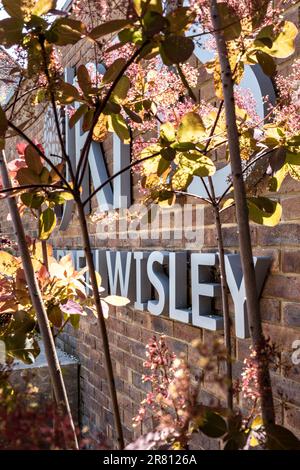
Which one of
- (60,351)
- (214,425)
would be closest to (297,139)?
(214,425)

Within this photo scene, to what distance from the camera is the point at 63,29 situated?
2.30ft

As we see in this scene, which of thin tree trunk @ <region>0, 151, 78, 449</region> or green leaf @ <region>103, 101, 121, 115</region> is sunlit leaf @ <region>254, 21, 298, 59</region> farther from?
thin tree trunk @ <region>0, 151, 78, 449</region>

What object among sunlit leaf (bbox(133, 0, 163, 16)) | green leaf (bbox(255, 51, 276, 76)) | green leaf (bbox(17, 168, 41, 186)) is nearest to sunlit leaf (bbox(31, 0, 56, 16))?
sunlit leaf (bbox(133, 0, 163, 16))

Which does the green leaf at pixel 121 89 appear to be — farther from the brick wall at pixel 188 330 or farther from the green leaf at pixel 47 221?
the green leaf at pixel 47 221

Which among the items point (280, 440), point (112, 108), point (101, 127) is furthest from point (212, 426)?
point (101, 127)

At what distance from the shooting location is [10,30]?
0.67 meters

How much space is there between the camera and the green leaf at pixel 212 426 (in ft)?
1.77

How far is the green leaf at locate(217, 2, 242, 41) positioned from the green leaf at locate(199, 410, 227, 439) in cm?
57

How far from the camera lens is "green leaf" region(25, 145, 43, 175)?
0.84 meters

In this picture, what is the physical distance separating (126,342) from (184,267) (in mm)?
769

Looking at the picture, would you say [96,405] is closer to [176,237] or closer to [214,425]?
[176,237]

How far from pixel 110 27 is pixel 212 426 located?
0.52 m

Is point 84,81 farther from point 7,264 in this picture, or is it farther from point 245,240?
point 7,264

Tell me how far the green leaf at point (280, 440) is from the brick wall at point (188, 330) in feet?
0.27
